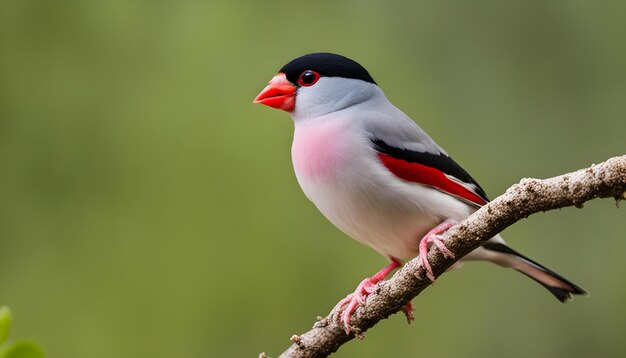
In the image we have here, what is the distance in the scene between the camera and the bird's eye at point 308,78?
108 inches

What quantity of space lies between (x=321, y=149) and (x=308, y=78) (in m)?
0.37

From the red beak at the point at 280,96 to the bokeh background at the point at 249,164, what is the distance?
8.00 feet

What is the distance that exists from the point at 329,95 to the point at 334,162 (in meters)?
0.34

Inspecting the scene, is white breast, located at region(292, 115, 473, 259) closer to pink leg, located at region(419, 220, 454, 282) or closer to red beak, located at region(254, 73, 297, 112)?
red beak, located at region(254, 73, 297, 112)

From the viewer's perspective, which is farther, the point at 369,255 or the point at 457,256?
the point at 369,255

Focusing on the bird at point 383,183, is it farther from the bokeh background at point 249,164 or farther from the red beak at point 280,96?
the bokeh background at point 249,164

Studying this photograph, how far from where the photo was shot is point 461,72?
5.87 m

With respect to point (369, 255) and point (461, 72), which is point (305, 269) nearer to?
point (369, 255)

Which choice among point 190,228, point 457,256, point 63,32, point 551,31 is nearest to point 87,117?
point 63,32

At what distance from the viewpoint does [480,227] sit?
1.78 meters

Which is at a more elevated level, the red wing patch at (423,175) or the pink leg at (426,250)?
the red wing patch at (423,175)

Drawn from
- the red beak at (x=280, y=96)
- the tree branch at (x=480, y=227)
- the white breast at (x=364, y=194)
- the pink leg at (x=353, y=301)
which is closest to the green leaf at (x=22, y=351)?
the tree branch at (x=480, y=227)

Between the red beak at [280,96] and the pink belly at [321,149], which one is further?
the red beak at [280,96]

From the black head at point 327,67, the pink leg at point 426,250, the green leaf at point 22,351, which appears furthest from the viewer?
the black head at point 327,67
